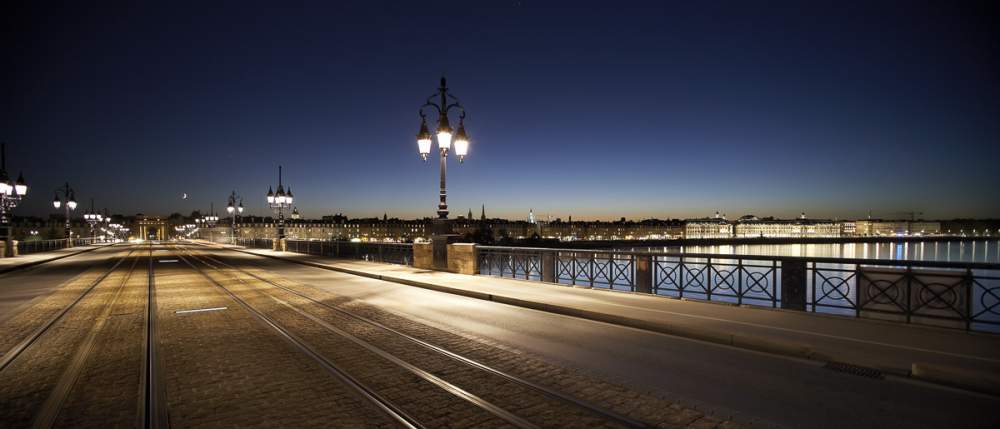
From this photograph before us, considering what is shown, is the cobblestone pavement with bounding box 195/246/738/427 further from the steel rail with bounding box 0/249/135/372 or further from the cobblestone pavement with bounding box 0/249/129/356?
the cobblestone pavement with bounding box 0/249/129/356

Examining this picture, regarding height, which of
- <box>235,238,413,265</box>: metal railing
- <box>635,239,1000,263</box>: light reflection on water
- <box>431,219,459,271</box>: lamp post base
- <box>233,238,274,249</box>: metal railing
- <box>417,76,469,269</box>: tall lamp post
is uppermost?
<box>417,76,469,269</box>: tall lamp post

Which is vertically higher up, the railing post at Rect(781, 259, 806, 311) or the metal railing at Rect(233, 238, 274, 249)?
the railing post at Rect(781, 259, 806, 311)

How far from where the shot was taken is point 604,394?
5.40 m

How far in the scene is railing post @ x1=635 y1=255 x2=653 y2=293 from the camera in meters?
13.0

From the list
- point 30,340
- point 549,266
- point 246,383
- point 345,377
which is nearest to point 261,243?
point 549,266

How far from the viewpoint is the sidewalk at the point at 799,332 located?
6.23 m

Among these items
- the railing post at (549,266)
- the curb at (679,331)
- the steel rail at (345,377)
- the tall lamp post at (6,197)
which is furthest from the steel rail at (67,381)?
the tall lamp post at (6,197)

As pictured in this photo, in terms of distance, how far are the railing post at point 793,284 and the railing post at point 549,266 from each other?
685 cm

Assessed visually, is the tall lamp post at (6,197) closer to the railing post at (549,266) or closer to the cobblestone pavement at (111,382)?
the cobblestone pavement at (111,382)

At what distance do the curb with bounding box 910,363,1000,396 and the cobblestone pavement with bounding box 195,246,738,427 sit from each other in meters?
3.12

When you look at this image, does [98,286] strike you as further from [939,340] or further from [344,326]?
[939,340]

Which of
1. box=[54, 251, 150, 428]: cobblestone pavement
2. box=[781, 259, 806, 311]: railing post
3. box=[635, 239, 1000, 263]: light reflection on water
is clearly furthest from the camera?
box=[635, 239, 1000, 263]: light reflection on water

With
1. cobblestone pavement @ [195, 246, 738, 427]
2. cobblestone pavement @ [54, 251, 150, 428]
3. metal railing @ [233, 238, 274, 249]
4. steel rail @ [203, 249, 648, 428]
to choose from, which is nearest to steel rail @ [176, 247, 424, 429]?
cobblestone pavement @ [195, 246, 738, 427]

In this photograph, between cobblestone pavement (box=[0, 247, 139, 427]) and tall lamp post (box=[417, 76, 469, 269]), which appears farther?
tall lamp post (box=[417, 76, 469, 269])
